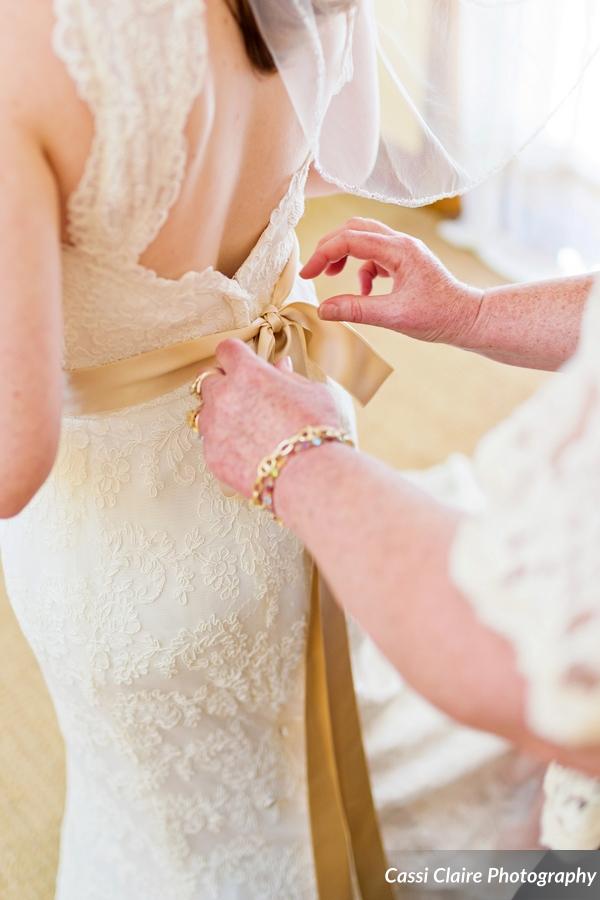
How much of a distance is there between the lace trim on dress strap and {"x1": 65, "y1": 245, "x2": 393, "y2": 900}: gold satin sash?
0.66ft

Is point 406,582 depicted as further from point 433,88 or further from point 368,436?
point 368,436

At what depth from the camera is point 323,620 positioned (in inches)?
46.4

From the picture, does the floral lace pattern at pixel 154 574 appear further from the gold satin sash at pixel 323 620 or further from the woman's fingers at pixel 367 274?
the woman's fingers at pixel 367 274

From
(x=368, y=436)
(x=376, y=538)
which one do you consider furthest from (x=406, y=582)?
(x=368, y=436)

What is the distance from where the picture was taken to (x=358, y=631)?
5.81 feet

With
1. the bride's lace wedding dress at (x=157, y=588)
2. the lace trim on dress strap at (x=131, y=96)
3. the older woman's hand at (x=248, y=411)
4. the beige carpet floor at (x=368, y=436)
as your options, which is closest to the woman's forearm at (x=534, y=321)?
the bride's lace wedding dress at (x=157, y=588)

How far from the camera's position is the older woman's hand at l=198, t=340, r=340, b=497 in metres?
0.83

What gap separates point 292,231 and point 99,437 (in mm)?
318

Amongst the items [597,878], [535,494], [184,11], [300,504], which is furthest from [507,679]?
[597,878]

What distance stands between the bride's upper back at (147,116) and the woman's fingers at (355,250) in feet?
0.89

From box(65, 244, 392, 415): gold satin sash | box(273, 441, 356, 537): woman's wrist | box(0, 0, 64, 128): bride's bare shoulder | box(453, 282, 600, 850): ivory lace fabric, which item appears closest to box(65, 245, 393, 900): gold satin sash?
box(65, 244, 392, 415): gold satin sash

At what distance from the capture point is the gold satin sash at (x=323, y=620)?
0.96 metres

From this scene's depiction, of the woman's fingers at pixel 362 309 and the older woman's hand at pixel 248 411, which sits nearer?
the older woman's hand at pixel 248 411

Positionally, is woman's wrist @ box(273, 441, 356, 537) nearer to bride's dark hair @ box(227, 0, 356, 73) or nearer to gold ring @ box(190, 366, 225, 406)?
gold ring @ box(190, 366, 225, 406)
